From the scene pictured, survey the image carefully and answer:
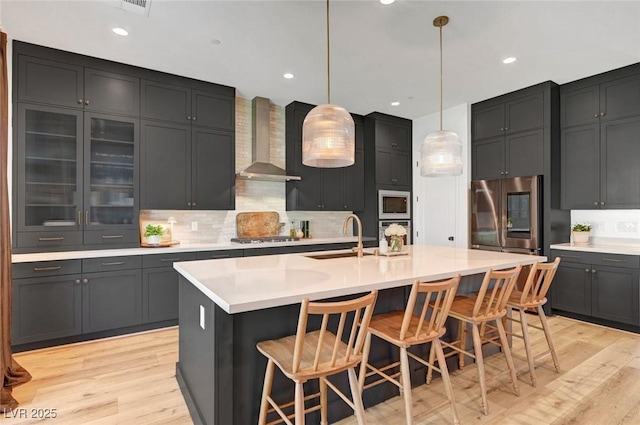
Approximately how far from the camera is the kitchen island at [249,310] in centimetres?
166

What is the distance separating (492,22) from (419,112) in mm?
2617

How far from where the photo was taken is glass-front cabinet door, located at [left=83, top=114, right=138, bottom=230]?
3480 millimetres

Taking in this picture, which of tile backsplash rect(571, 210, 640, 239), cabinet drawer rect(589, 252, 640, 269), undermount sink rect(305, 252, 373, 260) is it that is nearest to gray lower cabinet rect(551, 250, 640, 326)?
cabinet drawer rect(589, 252, 640, 269)

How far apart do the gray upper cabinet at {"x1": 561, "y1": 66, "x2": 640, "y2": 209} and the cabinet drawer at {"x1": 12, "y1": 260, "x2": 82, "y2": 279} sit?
18.4 ft

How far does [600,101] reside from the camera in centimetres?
395

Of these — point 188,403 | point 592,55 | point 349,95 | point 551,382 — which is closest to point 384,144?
point 349,95

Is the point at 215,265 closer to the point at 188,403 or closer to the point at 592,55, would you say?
the point at 188,403

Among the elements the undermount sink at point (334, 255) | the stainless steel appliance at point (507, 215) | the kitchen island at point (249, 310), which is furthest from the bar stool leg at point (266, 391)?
the stainless steel appliance at point (507, 215)

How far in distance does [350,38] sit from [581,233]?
144 inches

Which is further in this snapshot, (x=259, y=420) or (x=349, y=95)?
(x=349, y=95)

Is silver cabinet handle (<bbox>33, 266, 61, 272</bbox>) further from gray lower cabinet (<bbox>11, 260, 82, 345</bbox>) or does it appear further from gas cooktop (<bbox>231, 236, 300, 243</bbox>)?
gas cooktop (<bbox>231, 236, 300, 243</bbox>)

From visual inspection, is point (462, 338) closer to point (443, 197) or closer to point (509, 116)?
point (443, 197)

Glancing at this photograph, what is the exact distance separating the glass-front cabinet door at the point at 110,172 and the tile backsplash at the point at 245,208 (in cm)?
37

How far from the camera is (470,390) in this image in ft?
7.88
